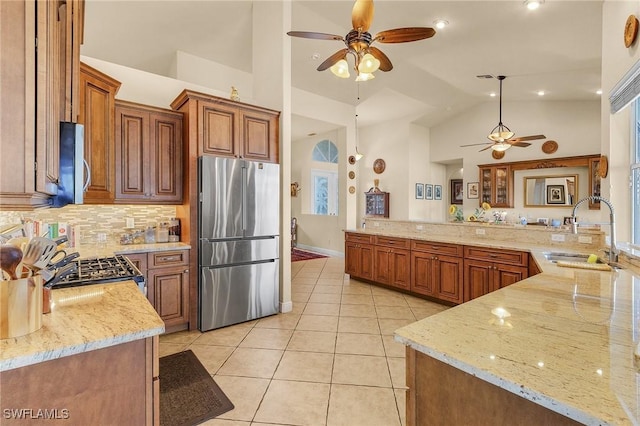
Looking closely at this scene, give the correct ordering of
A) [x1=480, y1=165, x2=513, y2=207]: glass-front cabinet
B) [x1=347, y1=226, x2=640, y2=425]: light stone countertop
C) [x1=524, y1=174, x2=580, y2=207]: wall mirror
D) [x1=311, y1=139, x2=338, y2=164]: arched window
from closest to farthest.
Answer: [x1=347, y1=226, x2=640, y2=425]: light stone countertop, [x1=524, y1=174, x2=580, y2=207]: wall mirror, [x1=480, y1=165, x2=513, y2=207]: glass-front cabinet, [x1=311, y1=139, x2=338, y2=164]: arched window

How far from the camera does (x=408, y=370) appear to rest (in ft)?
3.44

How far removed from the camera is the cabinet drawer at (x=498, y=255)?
304 centimetres

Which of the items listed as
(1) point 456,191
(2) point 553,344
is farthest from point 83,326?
(1) point 456,191

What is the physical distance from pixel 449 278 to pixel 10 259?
12.5ft

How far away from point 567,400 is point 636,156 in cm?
266

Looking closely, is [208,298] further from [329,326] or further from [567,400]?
[567,400]

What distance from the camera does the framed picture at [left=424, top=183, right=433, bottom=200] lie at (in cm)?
825

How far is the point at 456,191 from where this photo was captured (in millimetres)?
9008

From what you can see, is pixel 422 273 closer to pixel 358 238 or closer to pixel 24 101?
pixel 358 238

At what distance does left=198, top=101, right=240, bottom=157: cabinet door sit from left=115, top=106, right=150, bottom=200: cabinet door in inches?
21.6

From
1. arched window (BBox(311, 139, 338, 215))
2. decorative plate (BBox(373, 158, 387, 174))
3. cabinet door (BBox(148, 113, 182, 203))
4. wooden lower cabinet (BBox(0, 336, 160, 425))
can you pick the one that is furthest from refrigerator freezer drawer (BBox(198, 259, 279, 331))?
decorative plate (BBox(373, 158, 387, 174))

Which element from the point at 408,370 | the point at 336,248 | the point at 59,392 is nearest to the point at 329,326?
the point at 408,370

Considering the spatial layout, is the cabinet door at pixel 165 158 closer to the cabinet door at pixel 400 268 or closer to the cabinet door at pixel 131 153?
the cabinet door at pixel 131 153

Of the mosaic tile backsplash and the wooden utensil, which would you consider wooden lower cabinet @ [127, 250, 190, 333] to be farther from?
the wooden utensil
